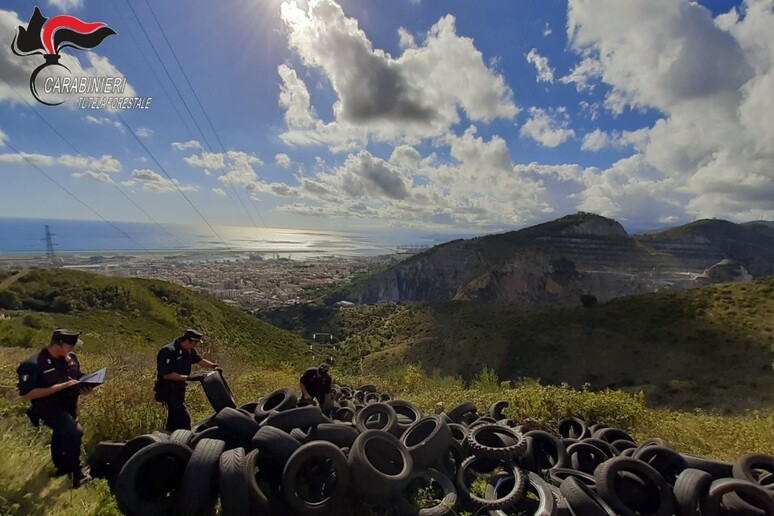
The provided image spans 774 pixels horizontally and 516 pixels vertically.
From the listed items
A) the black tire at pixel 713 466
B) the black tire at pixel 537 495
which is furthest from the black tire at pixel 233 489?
the black tire at pixel 713 466

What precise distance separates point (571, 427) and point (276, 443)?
6453 mm

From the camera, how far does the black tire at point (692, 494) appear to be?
4547 millimetres

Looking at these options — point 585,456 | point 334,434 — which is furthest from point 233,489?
point 585,456

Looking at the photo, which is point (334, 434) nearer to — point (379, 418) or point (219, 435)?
point (219, 435)

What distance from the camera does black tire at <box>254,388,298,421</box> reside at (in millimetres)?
6577

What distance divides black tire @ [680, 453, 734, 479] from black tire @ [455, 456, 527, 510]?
2541mm

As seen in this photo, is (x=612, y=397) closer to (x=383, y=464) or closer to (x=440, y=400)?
(x=440, y=400)

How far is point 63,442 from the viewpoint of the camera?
16.1 ft

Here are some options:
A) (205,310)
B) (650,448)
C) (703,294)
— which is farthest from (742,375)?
(205,310)

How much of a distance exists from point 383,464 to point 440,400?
22.2 ft

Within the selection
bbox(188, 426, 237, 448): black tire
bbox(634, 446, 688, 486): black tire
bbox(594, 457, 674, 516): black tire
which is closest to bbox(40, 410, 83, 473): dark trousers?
bbox(188, 426, 237, 448): black tire

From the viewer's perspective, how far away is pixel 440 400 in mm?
12000

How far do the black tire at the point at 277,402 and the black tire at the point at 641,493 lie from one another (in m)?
5.04

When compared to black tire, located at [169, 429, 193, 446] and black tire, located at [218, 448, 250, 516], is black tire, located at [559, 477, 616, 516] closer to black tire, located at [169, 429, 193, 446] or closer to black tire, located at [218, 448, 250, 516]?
black tire, located at [218, 448, 250, 516]
